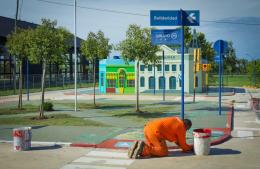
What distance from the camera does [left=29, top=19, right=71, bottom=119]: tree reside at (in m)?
19.2

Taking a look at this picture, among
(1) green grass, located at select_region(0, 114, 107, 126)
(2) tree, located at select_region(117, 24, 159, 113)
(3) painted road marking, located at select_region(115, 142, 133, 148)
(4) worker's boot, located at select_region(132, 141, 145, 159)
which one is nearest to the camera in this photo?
(4) worker's boot, located at select_region(132, 141, 145, 159)

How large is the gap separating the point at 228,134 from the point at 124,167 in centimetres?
580

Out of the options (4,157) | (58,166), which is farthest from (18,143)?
(58,166)

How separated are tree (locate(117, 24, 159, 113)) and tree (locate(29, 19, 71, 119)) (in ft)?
12.2

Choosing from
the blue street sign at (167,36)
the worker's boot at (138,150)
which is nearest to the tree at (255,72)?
the blue street sign at (167,36)

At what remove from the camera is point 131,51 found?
21.7 m

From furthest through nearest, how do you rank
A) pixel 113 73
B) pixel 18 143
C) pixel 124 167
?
pixel 113 73 → pixel 18 143 → pixel 124 167

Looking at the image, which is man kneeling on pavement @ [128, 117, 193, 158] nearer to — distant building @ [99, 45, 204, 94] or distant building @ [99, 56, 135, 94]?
distant building @ [99, 45, 204, 94]

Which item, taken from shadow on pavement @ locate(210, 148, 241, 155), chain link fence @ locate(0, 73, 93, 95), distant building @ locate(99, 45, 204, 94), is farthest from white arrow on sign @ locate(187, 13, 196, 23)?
chain link fence @ locate(0, 73, 93, 95)

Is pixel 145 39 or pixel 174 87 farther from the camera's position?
pixel 174 87

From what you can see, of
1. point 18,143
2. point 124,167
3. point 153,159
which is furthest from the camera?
point 18,143

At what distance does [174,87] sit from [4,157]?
106 feet

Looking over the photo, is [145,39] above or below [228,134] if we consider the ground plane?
above

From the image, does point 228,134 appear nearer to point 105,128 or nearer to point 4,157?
point 105,128
